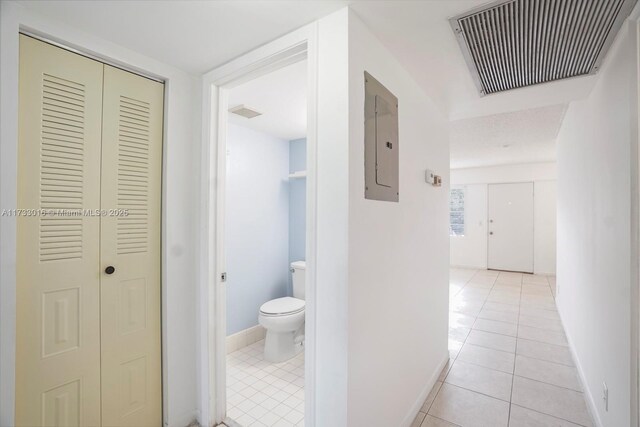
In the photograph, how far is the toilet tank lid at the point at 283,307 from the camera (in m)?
2.64

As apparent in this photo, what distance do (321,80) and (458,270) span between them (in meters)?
6.56

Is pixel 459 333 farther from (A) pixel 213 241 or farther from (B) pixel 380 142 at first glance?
(A) pixel 213 241

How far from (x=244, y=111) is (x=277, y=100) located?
389 mm

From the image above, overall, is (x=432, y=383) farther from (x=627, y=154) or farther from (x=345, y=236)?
(x=627, y=154)

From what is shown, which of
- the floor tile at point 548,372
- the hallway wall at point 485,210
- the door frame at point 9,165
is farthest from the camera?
the hallway wall at point 485,210

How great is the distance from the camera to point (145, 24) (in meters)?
1.32

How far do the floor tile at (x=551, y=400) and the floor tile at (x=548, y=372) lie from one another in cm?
8

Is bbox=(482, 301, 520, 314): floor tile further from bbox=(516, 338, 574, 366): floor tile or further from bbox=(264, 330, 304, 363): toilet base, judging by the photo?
bbox=(264, 330, 304, 363): toilet base

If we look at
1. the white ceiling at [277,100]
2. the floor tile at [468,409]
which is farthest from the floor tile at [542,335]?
the white ceiling at [277,100]

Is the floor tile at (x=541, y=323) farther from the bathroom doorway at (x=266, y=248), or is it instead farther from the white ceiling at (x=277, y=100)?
the white ceiling at (x=277, y=100)

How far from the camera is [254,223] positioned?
3.14 meters

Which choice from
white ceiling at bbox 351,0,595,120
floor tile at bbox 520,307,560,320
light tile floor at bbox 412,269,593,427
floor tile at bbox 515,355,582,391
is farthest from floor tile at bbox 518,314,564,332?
white ceiling at bbox 351,0,595,120

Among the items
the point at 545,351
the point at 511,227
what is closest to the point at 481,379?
the point at 545,351

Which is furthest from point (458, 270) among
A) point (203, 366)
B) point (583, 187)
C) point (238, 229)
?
point (203, 366)
